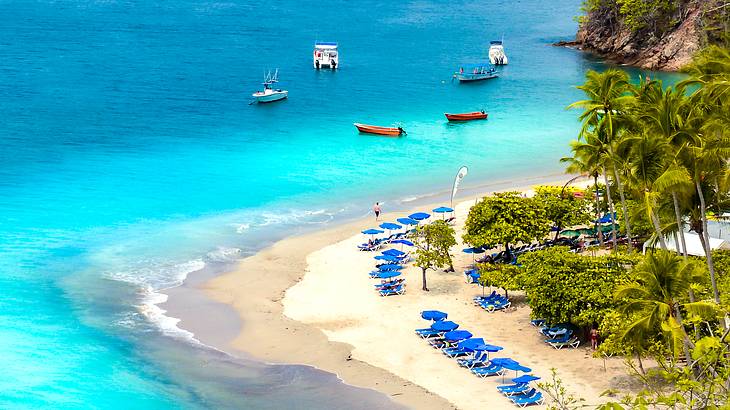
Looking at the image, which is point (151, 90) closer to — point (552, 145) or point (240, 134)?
point (240, 134)

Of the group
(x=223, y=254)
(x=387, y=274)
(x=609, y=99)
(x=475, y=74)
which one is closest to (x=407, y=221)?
(x=387, y=274)

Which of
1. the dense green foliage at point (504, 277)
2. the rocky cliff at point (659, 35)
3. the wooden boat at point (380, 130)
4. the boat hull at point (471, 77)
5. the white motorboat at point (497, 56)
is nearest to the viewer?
the dense green foliage at point (504, 277)

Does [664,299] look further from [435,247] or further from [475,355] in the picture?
[435,247]

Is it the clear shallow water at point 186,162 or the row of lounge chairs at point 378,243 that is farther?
the row of lounge chairs at point 378,243

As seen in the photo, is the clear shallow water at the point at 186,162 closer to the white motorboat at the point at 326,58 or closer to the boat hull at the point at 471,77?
the boat hull at the point at 471,77

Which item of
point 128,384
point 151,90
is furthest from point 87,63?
point 128,384

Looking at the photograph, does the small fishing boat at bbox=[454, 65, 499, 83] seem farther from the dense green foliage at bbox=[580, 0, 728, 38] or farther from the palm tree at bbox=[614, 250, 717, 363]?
the palm tree at bbox=[614, 250, 717, 363]

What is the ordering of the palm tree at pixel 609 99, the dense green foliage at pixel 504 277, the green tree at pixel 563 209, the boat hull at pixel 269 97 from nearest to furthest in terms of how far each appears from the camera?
the dense green foliage at pixel 504 277, the palm tree at pixel 609 99, the green tree at pixel 563 209, the boat hull at pixel 269 97

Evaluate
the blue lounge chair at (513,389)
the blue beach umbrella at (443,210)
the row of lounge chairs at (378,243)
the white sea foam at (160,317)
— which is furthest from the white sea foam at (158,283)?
the blue lounge chair at (513,389)
